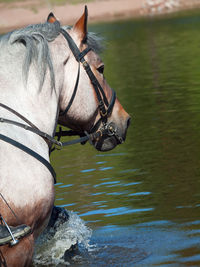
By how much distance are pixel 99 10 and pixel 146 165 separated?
5954cm

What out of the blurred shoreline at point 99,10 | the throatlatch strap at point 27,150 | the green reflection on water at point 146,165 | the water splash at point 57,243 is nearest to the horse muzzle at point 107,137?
the green reflection on water at point 146,165

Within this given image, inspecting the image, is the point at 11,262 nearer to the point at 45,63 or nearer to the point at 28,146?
the point at 28,146

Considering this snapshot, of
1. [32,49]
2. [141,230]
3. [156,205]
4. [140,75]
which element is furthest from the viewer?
[140,75]

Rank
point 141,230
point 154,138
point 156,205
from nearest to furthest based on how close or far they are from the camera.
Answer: point 141,230
point 156,205
point 154,138

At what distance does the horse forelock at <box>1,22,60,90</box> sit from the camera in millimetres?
4551

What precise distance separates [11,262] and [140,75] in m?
17.2

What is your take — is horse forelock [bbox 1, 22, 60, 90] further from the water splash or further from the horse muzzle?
the water splash

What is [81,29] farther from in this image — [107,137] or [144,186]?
[144,186]

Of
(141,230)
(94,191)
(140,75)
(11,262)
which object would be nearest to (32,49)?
(11,262)

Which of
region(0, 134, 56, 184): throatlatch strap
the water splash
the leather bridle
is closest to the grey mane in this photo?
the leather bridle

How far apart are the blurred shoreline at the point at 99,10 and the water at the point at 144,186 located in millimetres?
49587

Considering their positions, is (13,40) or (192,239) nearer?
(13,40)

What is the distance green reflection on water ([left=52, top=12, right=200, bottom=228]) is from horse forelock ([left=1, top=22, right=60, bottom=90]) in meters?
0.97

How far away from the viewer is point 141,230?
6867mm
